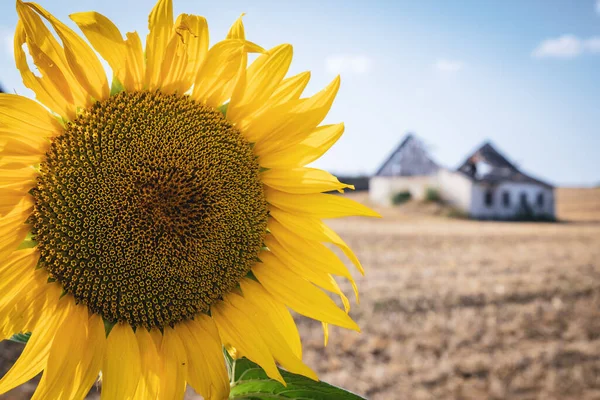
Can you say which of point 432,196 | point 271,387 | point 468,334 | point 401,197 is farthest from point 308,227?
point 401,197

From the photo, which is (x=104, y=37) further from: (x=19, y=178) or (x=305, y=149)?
(x=305, y=149)

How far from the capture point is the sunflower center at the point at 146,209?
785 mm

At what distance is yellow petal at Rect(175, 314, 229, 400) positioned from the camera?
0.82 meters

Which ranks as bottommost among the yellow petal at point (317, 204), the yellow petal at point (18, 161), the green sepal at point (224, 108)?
the yellow petal at point (317, 204)

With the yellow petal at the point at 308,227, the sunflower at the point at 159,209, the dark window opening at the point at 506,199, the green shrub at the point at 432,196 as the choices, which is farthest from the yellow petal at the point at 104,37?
the dark window opening at the point at 506,199

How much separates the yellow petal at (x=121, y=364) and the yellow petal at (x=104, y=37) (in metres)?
0.39

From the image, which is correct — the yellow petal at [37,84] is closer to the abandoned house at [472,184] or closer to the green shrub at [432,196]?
the abandoned house at [472,184]

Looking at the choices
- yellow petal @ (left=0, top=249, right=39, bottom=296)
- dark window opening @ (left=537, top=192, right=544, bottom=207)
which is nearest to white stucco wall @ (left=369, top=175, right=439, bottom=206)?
dark window opening @ (left=537, top=192, right=544, bottom=207)

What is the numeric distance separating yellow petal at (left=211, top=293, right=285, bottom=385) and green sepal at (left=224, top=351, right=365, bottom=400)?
35 mm

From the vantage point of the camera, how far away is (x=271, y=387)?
0.82m

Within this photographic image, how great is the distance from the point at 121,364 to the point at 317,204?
0.38 meters

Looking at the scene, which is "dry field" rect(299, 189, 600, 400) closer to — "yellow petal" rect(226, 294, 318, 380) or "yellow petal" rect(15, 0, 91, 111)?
"yellow petal" rect(226, 294, 318, 380)

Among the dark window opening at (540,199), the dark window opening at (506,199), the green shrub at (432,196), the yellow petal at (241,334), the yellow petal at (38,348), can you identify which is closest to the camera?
the yellow petal at (38,348)

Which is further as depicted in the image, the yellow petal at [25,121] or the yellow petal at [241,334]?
the yellow petal at [241,334]
